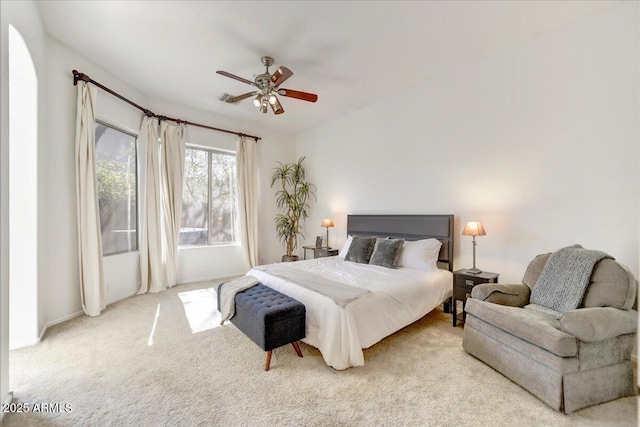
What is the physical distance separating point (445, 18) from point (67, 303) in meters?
5.38

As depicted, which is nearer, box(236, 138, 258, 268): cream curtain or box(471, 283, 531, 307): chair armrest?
box(471, 283, 531, 307): chair armrest

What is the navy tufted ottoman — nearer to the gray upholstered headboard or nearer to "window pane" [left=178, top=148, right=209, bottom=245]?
the gray upholstered headboard

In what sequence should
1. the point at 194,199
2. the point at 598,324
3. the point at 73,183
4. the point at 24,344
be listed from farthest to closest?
the point at 194,199 < the point at 73,183 < the point at 24,344 < the point at 598,324

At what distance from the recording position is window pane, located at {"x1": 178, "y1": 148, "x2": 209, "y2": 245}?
5.22 m

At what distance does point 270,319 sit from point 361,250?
7.04ft

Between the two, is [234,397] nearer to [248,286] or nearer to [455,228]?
[248,286]

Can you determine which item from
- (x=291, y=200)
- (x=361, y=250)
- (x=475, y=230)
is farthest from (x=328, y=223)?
(x=475, y=230)

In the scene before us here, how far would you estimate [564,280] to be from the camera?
2.38 metres

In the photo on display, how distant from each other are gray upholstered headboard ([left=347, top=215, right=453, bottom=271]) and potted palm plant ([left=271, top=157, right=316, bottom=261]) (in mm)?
1463

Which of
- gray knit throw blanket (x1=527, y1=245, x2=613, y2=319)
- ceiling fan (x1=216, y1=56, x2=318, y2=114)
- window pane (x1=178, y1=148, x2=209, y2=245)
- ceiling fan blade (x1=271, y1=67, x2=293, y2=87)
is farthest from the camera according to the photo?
window pane (x1=178, y1=148, x2=209, y2=245)

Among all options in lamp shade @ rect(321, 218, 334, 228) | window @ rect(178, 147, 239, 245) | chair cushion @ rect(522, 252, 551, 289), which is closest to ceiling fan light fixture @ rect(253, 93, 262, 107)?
window @ rect(178, 147, 239, 245)

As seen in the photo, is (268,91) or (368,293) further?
(268,91)

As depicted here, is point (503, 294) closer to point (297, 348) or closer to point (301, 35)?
point (297, 348)

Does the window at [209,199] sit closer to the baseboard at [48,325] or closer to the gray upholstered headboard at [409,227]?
the baseboard at [48,325]
